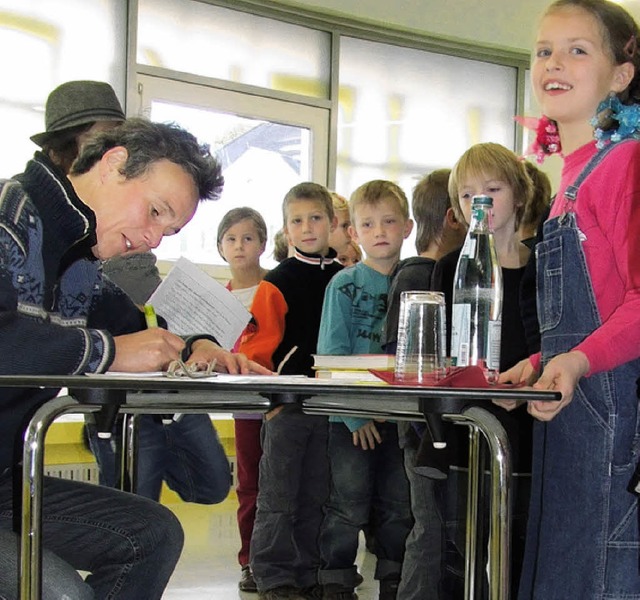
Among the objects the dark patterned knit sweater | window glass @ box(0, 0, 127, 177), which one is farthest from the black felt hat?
window glass @ box(0, 0, 127, 177)

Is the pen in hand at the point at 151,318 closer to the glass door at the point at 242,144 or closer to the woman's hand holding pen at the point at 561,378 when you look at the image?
the woman's hand holding pen at the point at 561,378

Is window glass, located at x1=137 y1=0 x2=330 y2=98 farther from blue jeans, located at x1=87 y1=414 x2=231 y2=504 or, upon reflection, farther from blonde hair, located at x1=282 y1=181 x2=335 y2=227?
blue jeans, located at x1=87 y1=414 x2=231 y2=504

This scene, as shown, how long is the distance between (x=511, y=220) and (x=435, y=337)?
2.78ft

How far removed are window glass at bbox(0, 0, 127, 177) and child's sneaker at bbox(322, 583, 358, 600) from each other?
254 centimetres

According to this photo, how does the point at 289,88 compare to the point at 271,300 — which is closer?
the point at 271,300

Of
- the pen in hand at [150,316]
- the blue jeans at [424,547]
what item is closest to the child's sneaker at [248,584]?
the blue jeans at [424,547]

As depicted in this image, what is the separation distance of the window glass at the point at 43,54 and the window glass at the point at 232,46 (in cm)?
A: 15

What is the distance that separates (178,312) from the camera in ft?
5.35

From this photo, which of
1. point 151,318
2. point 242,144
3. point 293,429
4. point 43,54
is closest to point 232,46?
point 242,144

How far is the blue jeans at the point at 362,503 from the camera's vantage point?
2.53 metres

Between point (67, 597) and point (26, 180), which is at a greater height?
point (26, 180)

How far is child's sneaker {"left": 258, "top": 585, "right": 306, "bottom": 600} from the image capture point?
8.62ft

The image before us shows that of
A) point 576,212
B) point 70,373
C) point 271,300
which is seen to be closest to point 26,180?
point 70,373

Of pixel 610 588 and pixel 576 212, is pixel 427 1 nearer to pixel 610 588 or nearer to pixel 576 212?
pixel 576 212
